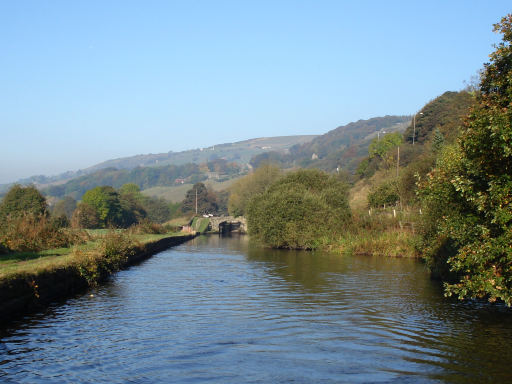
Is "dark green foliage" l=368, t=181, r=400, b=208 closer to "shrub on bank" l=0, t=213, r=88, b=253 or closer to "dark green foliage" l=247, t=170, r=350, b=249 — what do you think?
"dark green foliage" l=247, t=170, r=350, b=249

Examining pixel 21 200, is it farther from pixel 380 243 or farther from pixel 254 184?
pixel 380 243

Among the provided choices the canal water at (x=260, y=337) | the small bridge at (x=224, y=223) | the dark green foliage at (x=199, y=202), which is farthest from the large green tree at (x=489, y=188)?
the dark green foliage at (x=199, y=202)

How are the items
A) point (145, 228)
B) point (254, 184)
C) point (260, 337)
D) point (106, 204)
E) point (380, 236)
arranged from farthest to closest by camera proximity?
point (254, 184) → point (106, 204) → point (145, 228) → point (380, 236) → point (260, 337)

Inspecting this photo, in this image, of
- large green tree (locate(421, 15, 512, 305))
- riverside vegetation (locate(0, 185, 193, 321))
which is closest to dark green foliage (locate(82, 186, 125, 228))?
riverside vegetation (locate(0, 185, 193, 321))

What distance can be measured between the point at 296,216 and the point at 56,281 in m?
34.8

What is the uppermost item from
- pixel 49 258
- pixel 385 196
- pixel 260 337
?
pixel 385 196

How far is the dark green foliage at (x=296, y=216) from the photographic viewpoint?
5194 cm

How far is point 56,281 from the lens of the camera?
20.2 m

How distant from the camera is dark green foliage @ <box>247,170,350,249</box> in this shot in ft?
170

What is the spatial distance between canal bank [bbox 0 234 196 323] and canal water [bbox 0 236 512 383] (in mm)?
562

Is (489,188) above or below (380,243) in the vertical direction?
above

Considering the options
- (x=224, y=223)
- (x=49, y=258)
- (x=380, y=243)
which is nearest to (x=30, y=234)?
(x=49, y=258)

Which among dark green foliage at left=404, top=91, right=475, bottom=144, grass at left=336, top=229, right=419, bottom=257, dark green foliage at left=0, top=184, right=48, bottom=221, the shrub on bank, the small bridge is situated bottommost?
the small bridge

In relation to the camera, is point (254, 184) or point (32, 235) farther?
point (254, 184)
